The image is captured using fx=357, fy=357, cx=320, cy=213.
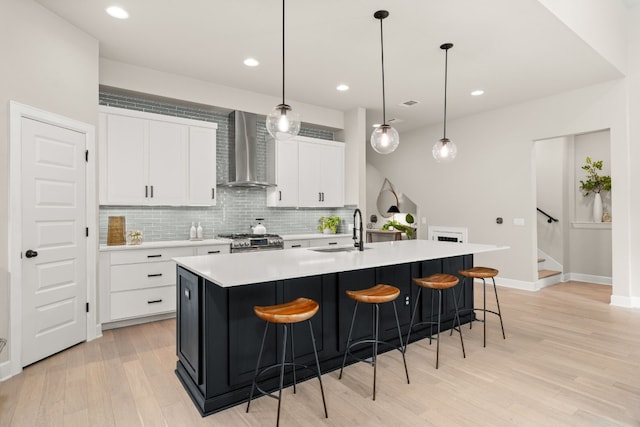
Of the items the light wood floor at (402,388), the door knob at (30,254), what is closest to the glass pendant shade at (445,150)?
the light wood floor at (402,388)

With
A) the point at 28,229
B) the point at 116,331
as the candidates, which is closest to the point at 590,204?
the point at 116,331

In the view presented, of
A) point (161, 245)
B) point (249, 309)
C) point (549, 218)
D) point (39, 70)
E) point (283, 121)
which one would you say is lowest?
point (249, 309)

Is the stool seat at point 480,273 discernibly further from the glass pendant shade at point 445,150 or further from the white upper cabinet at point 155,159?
the white upper cabinet at point 155,159

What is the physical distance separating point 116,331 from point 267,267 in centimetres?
251

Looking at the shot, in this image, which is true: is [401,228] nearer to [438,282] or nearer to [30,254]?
[438,282]

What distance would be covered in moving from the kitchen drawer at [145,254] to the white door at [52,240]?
39 cm

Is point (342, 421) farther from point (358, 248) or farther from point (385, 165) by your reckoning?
point (385, 165)

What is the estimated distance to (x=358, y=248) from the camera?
3.52m

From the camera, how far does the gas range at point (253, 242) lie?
15.0ft

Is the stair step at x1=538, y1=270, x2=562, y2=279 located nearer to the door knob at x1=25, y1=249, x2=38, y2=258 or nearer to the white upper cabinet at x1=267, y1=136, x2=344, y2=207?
the white upper cabinet at x1=267, y1=136, x2=344, y2=207

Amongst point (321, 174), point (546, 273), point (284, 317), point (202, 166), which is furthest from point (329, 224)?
point (284, 317)

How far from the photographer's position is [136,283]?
396cm

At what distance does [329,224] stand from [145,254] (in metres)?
2.97

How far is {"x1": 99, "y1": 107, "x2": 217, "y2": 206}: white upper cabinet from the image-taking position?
159 inches
